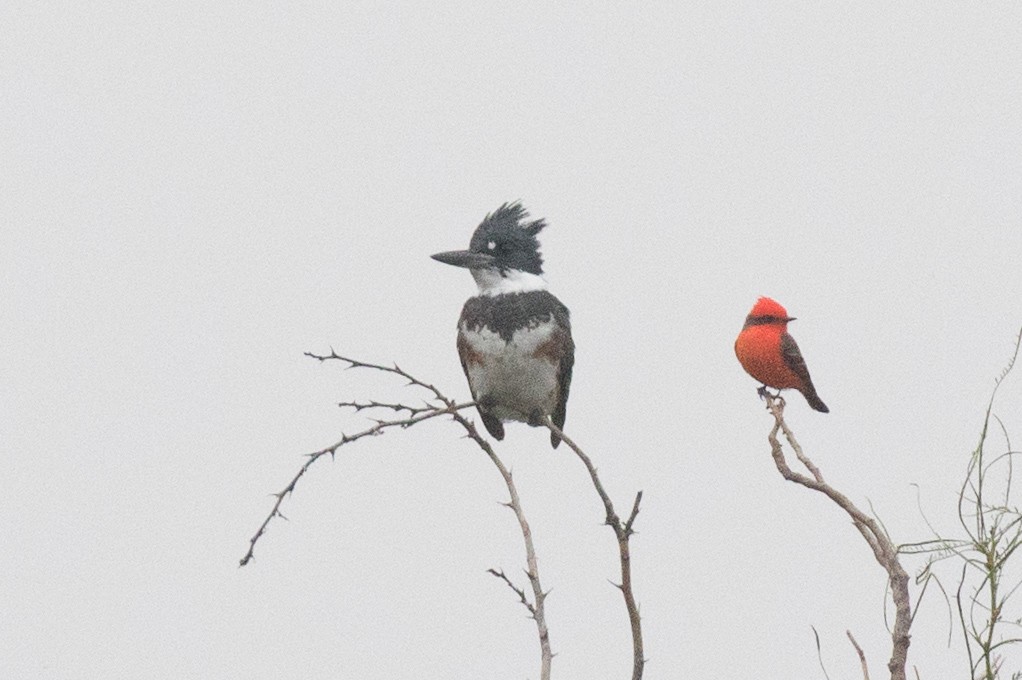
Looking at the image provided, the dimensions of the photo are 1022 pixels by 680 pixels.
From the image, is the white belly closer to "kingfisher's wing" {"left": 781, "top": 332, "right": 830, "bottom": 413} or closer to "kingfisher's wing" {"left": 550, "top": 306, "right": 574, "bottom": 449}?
"kingfisher's wing" {"left": 550, "top": 306, "right": 574, "bottom": 449}

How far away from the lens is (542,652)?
2703 mm

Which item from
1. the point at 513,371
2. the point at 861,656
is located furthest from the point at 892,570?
the point at 513,371

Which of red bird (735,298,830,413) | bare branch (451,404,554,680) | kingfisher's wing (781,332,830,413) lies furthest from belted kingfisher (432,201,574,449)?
bare branch (451,404,554,680)

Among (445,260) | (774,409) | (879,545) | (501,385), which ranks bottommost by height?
(879,545)

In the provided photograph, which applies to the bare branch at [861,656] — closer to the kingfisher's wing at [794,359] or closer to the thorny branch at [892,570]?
the thorny branch at [892,570]

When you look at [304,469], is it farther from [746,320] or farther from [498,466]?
[746,320]

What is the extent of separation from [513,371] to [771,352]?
1.16 m

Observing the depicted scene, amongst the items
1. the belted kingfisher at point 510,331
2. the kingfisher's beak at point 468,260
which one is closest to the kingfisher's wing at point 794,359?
the belted kingfisher at point 510,331

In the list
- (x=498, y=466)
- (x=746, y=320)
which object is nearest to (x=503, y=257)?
(x=746, y=320)

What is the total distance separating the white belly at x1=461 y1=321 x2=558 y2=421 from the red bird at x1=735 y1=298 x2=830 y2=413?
90 centimetres

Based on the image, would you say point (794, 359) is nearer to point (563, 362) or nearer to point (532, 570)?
point (563, 362)

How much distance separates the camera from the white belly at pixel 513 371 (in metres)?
6.16

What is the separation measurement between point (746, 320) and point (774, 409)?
2649 mm

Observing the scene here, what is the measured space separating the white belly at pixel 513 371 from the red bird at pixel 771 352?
0.90m
